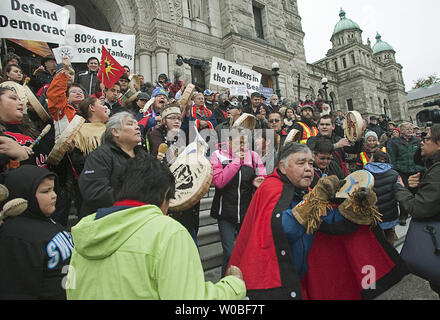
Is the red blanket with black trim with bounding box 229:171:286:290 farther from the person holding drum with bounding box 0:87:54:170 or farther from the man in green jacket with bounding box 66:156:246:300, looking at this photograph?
the person holding drum with bounding box 0:87:54:170

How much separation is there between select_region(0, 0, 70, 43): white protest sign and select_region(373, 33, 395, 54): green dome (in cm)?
7198

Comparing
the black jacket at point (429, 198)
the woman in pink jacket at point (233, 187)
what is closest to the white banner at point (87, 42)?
the woman in pink jacket at point (233, 187)

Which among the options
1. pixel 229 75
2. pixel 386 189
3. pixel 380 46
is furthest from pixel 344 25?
pixel 386 189

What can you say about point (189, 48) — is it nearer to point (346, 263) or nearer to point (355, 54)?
point (346, 263)

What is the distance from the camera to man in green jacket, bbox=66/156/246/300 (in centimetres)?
116

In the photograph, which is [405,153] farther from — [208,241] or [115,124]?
[115,124]

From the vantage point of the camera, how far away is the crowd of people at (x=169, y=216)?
1.22 metres

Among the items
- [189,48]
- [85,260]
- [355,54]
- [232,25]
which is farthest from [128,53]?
[355,54]

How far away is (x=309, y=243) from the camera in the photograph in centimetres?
236

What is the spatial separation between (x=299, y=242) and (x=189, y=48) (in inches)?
501

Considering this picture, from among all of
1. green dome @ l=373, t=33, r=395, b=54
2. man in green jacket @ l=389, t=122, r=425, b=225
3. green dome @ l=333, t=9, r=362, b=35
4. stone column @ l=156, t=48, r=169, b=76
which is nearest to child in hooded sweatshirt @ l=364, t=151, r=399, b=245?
man in green jacket @ l=389, t=122, r=425, b=225

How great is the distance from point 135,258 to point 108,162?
149cm

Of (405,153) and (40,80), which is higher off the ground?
(40,80)

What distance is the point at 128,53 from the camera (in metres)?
7.80
